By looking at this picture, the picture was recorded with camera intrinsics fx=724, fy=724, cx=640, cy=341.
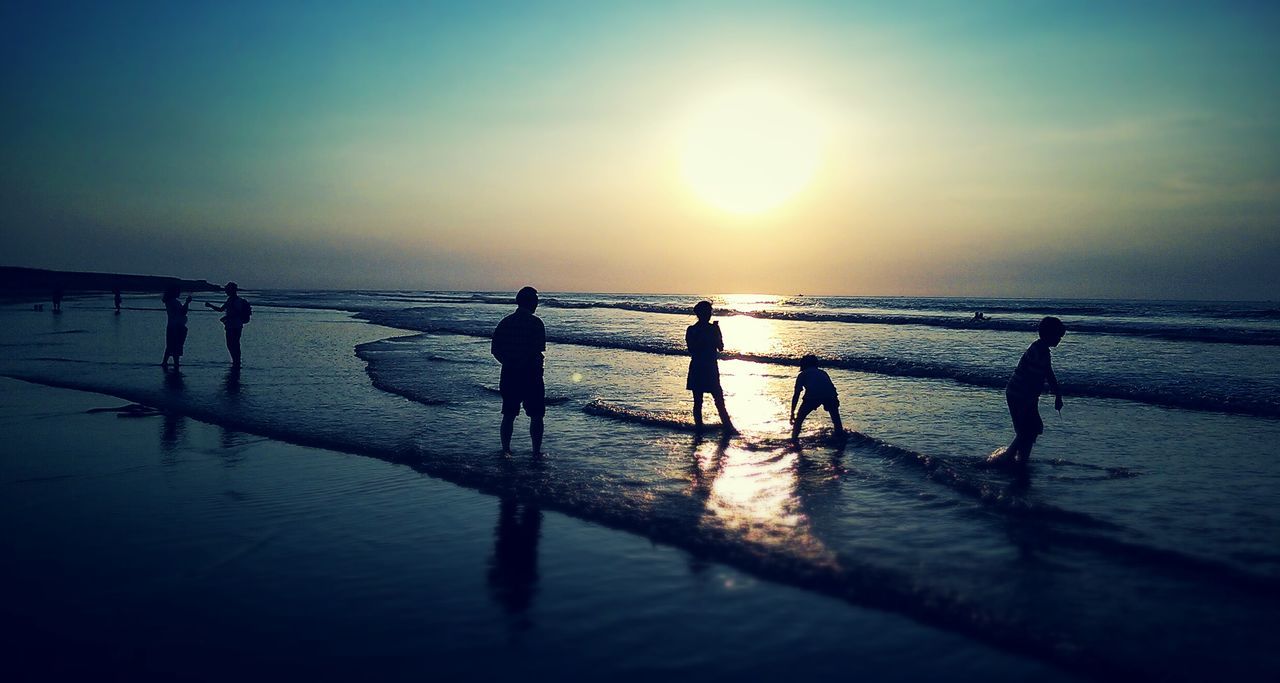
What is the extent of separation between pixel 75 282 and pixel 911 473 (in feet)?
504

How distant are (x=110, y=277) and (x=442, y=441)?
16566 cm

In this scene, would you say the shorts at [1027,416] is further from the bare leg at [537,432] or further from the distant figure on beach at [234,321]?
the distant figure on beach at [234,321]

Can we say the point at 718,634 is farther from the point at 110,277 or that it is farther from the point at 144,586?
the point at 110,277

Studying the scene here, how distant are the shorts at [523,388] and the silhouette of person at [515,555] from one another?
185 centimetres

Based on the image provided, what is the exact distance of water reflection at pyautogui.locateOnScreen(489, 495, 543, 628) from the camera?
458 centimetres

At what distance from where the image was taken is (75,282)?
408 feet

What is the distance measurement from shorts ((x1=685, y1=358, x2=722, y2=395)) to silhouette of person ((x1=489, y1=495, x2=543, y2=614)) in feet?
14.4

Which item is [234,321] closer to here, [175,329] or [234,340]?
[234,340]

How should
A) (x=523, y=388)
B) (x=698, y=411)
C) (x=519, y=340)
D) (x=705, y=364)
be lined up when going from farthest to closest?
1. (x=698, y=411)
2. (x=705, y=364)
3. (x=523, y=388)
4. (x=519, y=340)

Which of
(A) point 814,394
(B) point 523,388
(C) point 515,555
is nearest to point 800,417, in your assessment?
(A) point 814,394

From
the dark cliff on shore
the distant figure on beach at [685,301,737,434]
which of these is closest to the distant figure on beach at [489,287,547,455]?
the distant figure on beach at [685,301,737,434]

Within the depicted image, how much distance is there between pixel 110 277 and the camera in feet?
463

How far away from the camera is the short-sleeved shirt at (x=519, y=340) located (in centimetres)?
870

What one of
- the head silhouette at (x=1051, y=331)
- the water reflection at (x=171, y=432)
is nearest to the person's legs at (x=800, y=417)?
the head silhouette at (x=1051, y=331)
